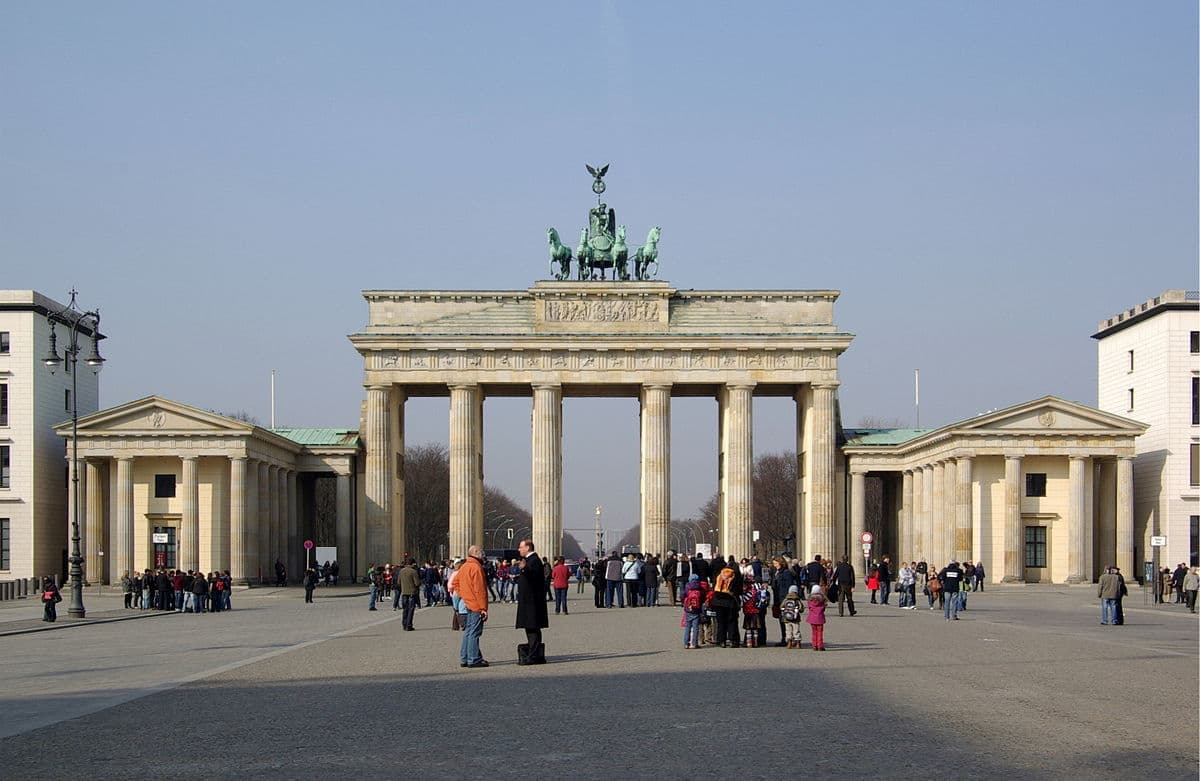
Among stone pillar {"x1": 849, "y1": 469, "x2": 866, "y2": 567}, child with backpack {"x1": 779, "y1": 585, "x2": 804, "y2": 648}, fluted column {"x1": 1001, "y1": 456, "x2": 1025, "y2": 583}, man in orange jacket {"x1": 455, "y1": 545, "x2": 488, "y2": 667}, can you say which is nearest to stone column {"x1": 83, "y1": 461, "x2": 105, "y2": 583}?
stone pillar {"x1": 849, "y1": 469, "x2": 866, "y2": 567}

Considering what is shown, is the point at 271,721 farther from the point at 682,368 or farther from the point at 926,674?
the point at 682,368

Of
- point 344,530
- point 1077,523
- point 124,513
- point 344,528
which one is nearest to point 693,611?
point 1077,523

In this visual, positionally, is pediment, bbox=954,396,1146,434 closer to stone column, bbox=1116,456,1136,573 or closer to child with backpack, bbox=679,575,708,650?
stone column, bbox=1116,456,1136,573

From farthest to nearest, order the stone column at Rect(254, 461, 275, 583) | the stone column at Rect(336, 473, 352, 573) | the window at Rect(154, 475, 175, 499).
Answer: the stone column at Rect(336, 473, 352, 573) < the stone column at Rect(254, 461, 275, 583) < the window at Rect(154, 475, 175, 499)

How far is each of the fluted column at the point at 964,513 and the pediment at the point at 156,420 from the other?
35.0 metres

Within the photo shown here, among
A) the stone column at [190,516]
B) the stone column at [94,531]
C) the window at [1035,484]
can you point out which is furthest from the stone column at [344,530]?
the window at [1035,484]

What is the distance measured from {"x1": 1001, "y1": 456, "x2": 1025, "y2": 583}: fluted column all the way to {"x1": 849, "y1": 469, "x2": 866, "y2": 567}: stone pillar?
1123 centimetres

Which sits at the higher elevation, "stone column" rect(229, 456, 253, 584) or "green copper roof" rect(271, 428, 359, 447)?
"green copper roof" rect(271, 428, 359, 447)

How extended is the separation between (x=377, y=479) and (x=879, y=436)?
29667 millimetres

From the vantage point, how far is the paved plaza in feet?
46.9

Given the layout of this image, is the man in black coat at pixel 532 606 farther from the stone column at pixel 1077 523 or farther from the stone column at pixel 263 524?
the stone column at pixel 1077 523

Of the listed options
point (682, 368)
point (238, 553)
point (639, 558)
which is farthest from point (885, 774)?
point (682, 368)

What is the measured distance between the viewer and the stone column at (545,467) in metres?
84.1

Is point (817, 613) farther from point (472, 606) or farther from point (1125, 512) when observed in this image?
point (1125, 512)
